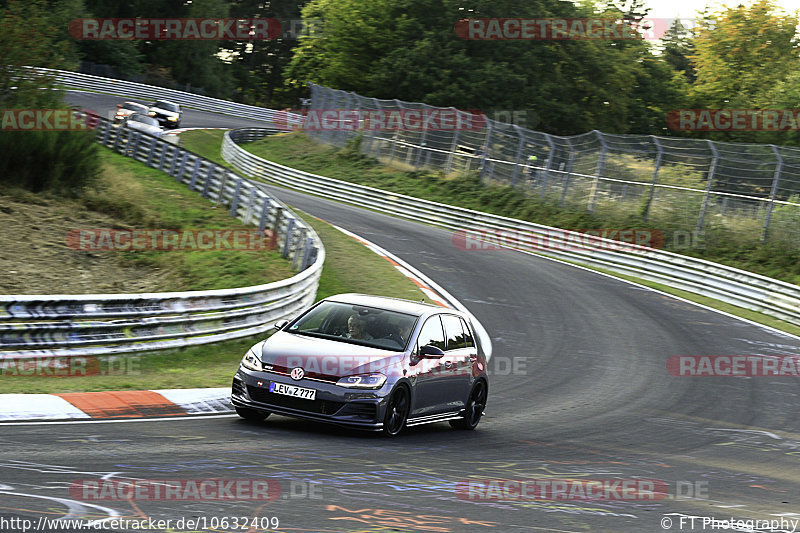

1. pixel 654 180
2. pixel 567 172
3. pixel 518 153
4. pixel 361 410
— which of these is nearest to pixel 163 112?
pixel 518 153

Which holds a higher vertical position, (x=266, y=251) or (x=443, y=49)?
(x=443, y=49)

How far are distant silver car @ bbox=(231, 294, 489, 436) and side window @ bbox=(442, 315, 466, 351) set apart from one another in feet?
0.04

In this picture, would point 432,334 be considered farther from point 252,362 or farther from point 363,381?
point 252,362

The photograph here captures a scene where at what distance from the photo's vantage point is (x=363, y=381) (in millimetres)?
9539

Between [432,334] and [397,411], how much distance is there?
1219 mm

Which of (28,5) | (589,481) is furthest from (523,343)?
(28,5)

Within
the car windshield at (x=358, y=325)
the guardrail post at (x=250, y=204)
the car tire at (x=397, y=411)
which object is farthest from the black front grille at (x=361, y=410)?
the guardrail post at (x=250, y=204)

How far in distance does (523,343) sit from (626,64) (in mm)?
48640

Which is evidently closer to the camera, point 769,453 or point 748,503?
point 748,503

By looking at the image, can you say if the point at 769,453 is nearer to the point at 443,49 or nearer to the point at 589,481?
the point at 589,481

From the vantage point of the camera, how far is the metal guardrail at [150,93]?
59.6 meters

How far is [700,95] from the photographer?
69.5 meters

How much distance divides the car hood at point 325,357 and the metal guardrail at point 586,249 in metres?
16.5

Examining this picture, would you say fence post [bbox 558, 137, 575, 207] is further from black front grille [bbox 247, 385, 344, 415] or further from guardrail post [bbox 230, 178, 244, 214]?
black front grille [bbox 247, 385, 344, 415]
